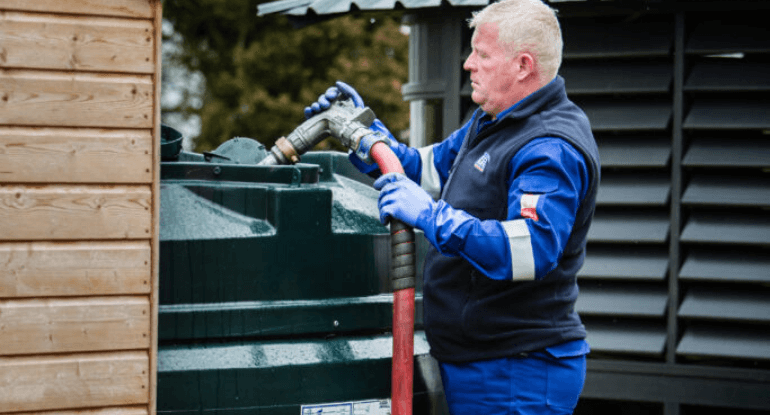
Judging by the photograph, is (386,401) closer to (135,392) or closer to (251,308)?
(251,308)

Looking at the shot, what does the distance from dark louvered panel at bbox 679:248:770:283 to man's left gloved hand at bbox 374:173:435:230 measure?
2.23 meters

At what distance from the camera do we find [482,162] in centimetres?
263

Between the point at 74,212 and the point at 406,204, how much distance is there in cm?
80

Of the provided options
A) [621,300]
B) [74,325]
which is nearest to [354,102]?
[74,325]

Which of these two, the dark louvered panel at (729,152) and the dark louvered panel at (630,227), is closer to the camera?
the dark louvered panel at (729,152)

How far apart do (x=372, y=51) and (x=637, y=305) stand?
14950 millimetres

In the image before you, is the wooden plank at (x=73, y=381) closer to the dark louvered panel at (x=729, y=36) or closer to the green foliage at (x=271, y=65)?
the dark louvered panel at (x=729, y=36)

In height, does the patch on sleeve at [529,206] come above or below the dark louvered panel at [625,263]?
above

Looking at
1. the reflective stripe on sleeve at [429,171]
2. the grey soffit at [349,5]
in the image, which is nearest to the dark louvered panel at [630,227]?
the grey soffit at [349,5]

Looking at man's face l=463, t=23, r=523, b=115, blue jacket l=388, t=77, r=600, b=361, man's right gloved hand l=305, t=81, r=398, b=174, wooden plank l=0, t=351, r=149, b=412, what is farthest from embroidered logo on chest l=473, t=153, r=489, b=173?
wooden plank l=0, t=351, r=149, b=412

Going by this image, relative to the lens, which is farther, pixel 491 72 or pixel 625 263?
pixel 625 263

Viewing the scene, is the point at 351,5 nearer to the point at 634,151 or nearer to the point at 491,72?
the point at 634,151

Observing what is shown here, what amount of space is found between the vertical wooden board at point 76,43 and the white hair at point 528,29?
0.85m

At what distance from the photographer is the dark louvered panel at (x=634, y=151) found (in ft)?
14.8
